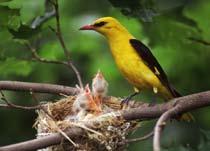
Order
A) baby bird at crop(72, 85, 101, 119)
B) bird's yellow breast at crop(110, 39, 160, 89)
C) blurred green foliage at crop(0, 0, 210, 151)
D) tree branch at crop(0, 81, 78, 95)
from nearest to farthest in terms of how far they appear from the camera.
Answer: tree branch at crop(0, 81, 78, 95)
baby bird at crop(72, 85, 101, 119)
blurred green foliage at crop(0, 0, 210, 151)
bird's yellow breast at crop(110, 39, 160, 89)

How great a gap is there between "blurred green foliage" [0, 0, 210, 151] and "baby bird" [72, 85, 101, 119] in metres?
0.51

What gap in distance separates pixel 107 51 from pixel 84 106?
2.82 m

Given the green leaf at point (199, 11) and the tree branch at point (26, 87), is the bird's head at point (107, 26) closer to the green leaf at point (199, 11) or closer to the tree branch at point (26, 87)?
the tree branch at point (26, 87)

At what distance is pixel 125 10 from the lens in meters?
5.20

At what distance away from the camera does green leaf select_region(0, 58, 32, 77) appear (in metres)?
5.67

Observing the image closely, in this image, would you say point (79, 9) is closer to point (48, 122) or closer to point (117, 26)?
point (117, 26)

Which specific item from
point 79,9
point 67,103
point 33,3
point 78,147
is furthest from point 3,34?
point 79,9

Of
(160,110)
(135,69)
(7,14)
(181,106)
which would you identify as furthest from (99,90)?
(181,106)

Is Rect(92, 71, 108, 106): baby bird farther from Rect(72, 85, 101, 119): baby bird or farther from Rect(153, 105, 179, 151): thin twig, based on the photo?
Rect(153, 105, 179, 151): thin twig

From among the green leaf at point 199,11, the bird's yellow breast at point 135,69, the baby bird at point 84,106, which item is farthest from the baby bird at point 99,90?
the green leaf at point 199,11

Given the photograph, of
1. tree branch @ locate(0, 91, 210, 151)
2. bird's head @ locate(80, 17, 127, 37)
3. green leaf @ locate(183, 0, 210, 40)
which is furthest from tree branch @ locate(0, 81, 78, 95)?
green leaf @ locate(183, 0, 210, 40)

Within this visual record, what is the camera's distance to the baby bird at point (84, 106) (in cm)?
513

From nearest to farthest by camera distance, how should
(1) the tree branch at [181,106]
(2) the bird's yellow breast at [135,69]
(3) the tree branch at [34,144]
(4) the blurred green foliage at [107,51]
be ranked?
1. (3) the tree branch at [34,144]
2. (1) the tree branch at [181,106]
3. (4) the blurred green foliage at [107,51]
4. (2) the bird's yellow breast at [135,69]

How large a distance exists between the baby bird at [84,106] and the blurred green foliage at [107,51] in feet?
1.67
